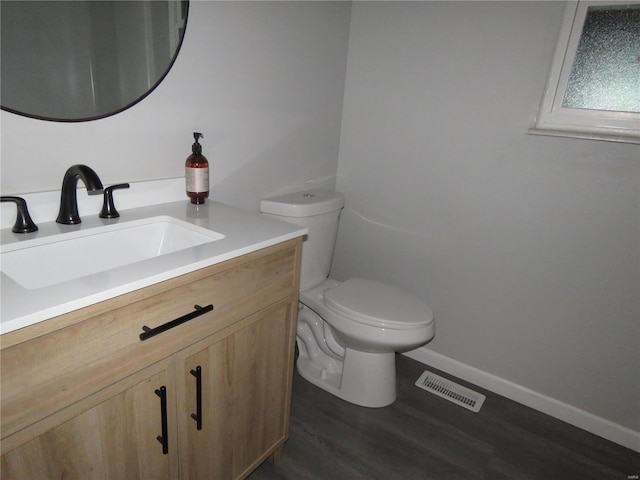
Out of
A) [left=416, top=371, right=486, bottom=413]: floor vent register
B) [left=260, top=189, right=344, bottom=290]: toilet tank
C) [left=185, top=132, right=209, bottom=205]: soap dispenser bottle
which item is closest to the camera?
[left=185, top=132, right=209, bottom=205]: soap dispenser bottle

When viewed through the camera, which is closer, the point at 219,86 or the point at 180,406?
the point at 180,406

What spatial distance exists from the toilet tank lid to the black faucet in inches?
29.7

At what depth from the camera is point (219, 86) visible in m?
1.46

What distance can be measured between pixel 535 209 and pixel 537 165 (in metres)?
0.18

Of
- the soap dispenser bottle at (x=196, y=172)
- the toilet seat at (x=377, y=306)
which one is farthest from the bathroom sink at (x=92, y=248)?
the toilet seat at (x=377, y=306)

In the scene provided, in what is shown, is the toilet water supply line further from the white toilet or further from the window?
the window

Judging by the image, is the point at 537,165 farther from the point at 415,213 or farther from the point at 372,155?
the point at 372,155

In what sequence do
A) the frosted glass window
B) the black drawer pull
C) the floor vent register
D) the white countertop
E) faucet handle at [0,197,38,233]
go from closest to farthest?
the white countertop
the black drawer pull
faucet handle at [0,197,38,233]
the frosted glass window
the floor vent register

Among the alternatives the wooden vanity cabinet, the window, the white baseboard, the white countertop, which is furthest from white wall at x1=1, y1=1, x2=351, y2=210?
the white baseboard

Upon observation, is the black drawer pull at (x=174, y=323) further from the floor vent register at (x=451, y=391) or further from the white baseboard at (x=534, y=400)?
the white baseboard at (x=534, y=400)

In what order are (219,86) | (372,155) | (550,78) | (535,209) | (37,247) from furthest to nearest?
(372,155), (535,209), (550,78), (219,86), (37,247)

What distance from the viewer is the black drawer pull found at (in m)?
0.87

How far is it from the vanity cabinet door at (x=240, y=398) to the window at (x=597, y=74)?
A: 130cm

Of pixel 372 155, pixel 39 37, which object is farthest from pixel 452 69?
pixel 39 37
